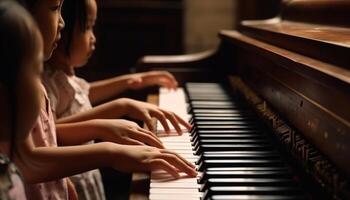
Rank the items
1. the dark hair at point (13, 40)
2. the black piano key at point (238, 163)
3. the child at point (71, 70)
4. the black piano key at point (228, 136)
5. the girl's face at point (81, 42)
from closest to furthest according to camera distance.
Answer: the dark hair at point (13, 40) < the black piano key at point (238, 163) < the black piano key at point (228, 136) < the child at point (71, 70) < the girl's face at point (81, 42)

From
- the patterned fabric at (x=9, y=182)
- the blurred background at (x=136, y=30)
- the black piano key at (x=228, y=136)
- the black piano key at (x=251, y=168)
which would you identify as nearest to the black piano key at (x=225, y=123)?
the black piano key at (x=228, y=136)

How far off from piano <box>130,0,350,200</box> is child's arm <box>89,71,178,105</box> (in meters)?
0.21

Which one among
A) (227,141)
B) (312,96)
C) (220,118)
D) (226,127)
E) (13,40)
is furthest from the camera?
(220,118)

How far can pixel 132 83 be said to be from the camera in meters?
2.06

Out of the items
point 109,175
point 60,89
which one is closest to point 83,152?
point 60,89

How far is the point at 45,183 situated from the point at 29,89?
0.48 meters

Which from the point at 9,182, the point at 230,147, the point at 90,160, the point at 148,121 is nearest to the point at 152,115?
the point at 148,121

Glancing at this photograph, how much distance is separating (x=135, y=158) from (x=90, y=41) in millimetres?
804

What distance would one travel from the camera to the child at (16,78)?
2.52 feet

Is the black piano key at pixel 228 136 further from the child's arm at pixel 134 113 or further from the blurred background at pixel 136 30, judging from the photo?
the blurred background at pixel 136 30

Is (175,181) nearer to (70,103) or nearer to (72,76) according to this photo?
(70,103)

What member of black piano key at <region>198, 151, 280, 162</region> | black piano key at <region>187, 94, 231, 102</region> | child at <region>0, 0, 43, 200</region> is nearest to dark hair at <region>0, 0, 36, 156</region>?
child at <region>0, 0, 43, 200</region>

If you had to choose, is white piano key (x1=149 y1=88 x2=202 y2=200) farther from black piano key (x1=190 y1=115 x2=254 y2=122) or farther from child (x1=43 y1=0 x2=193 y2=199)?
child (x1=43 y1=0 x2=193 y2=199)

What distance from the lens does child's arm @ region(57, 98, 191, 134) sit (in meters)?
1.46
